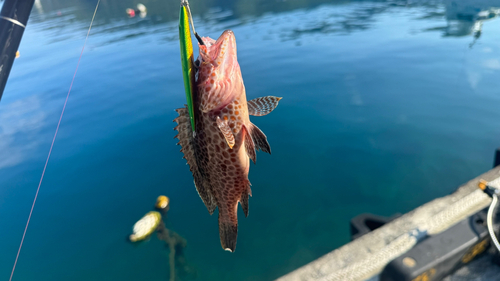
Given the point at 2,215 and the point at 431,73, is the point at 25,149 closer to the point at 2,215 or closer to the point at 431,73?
the point at 2,215

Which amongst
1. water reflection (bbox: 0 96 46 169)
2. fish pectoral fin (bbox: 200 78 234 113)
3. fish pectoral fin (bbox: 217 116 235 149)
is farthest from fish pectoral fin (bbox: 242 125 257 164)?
water reflection (bbox: 0 96 46 169)

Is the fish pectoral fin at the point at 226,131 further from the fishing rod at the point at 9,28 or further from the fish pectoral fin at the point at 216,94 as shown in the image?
the fishing rod at the point at 9,28

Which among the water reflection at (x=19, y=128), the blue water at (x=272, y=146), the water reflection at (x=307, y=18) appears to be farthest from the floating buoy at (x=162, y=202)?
the water reflection at (x=307, y=18)

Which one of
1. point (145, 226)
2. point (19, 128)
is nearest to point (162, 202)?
point (145, 226)

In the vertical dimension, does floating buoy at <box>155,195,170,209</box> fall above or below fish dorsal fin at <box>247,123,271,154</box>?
below

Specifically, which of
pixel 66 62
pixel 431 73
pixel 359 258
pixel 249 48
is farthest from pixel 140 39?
pixel 359 258

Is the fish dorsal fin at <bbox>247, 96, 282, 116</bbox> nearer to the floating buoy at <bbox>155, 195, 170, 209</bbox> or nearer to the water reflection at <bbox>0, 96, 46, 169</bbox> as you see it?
the floating buoy at <bbox>155, 195, 170, 209</bbox>
